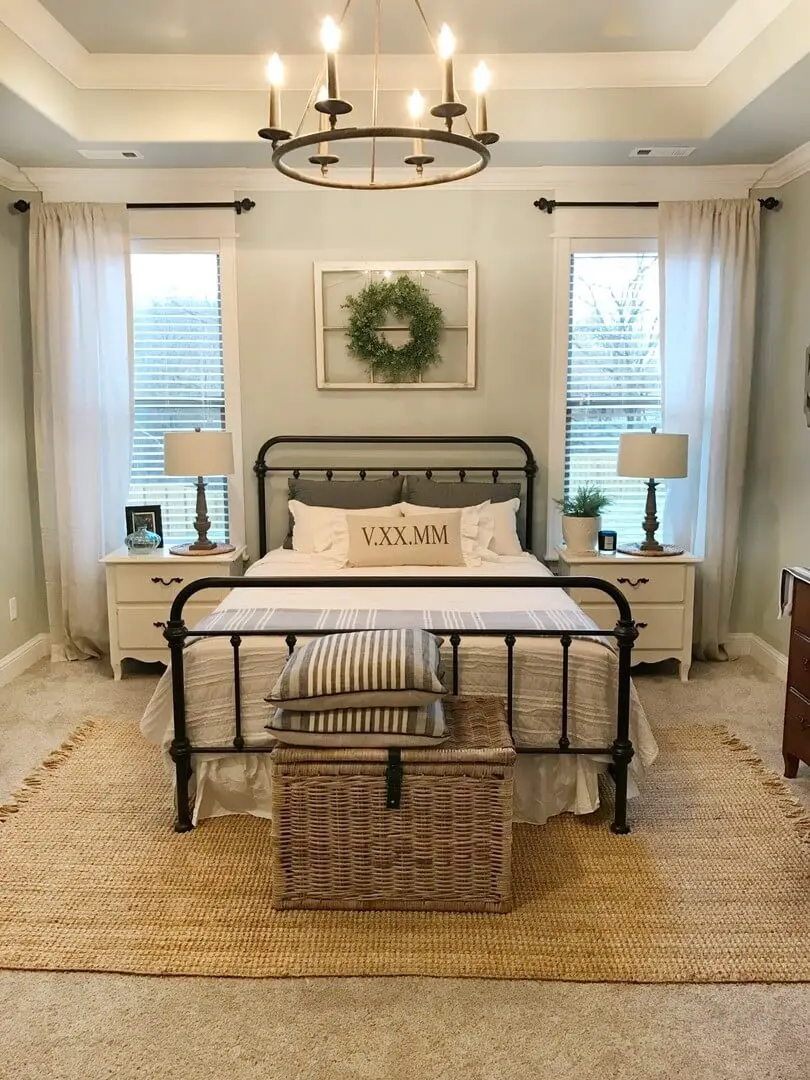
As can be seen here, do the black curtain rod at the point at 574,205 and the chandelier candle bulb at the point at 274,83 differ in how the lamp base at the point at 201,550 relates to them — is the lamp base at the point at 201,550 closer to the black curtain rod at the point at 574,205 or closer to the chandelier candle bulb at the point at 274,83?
the black curtain rod at the point at 574,205

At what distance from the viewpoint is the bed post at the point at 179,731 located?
2631 mm

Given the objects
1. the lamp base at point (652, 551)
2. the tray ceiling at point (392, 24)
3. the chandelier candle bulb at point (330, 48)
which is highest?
the tray ceiling at point (392, 24)

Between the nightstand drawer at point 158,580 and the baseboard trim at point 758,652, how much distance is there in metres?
2.79

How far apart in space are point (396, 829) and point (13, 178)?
3835 millimetres

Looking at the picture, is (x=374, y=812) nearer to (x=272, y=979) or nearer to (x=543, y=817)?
(x=272, y=979)

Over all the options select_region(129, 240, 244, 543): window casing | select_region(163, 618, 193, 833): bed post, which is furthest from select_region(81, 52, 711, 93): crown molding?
select_region(163, 618, 193, 833): bed post

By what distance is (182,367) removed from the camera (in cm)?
463

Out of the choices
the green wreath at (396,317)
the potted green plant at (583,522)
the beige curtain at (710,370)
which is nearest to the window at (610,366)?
the beige curtain at (710,370)

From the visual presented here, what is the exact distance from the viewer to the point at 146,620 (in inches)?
170

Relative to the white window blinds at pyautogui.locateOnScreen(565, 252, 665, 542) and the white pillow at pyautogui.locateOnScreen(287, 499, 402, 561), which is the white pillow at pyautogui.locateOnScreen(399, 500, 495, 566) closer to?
the white pillow at pyautogui.locateOnScreen(287, 499, 402, 561)

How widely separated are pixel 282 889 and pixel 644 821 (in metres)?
1.27

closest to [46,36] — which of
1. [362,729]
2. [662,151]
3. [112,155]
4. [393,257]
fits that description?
[112,155]

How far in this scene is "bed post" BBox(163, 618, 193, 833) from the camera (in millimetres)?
2631

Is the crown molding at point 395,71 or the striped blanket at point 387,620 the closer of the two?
the striped blanket at point 387,620
